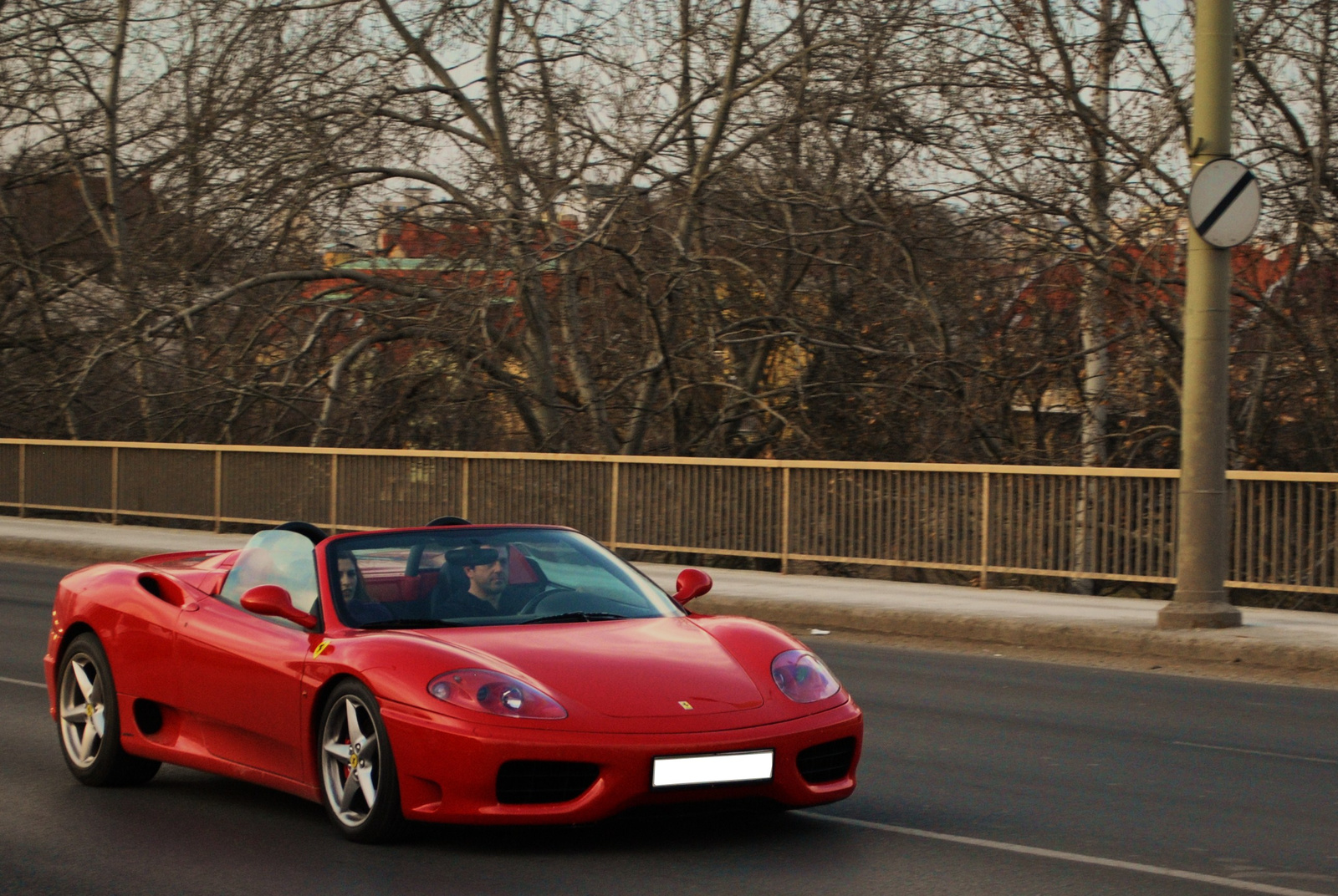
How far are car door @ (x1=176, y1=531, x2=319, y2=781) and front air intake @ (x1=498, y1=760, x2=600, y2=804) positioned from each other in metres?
0.95

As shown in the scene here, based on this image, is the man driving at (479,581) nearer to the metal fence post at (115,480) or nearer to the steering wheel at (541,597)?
the steering wheel at (541,597)

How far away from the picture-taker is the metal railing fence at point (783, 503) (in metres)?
14.6

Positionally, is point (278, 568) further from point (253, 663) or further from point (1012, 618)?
point (1012, 618)

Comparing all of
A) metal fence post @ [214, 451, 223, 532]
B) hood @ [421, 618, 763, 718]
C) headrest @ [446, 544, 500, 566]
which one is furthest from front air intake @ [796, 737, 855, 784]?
metal fence post @ [214, 451, 223, 532]

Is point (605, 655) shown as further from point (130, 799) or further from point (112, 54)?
point (112, 54)

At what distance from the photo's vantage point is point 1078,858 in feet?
19.0

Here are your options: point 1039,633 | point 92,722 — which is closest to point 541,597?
point 92,722

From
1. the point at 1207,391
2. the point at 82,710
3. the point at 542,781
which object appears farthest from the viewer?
the point at 1207,391

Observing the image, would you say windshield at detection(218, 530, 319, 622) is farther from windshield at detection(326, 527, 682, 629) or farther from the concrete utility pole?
the concrete utility pole

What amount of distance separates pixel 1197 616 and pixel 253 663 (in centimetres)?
863

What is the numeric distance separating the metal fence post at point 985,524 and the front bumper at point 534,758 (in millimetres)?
10757

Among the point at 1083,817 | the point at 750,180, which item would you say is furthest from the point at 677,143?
the point at 1083,817

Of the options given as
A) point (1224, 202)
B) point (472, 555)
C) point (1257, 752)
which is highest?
point (1224, 202)

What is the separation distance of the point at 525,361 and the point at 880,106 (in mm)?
A: 6094
